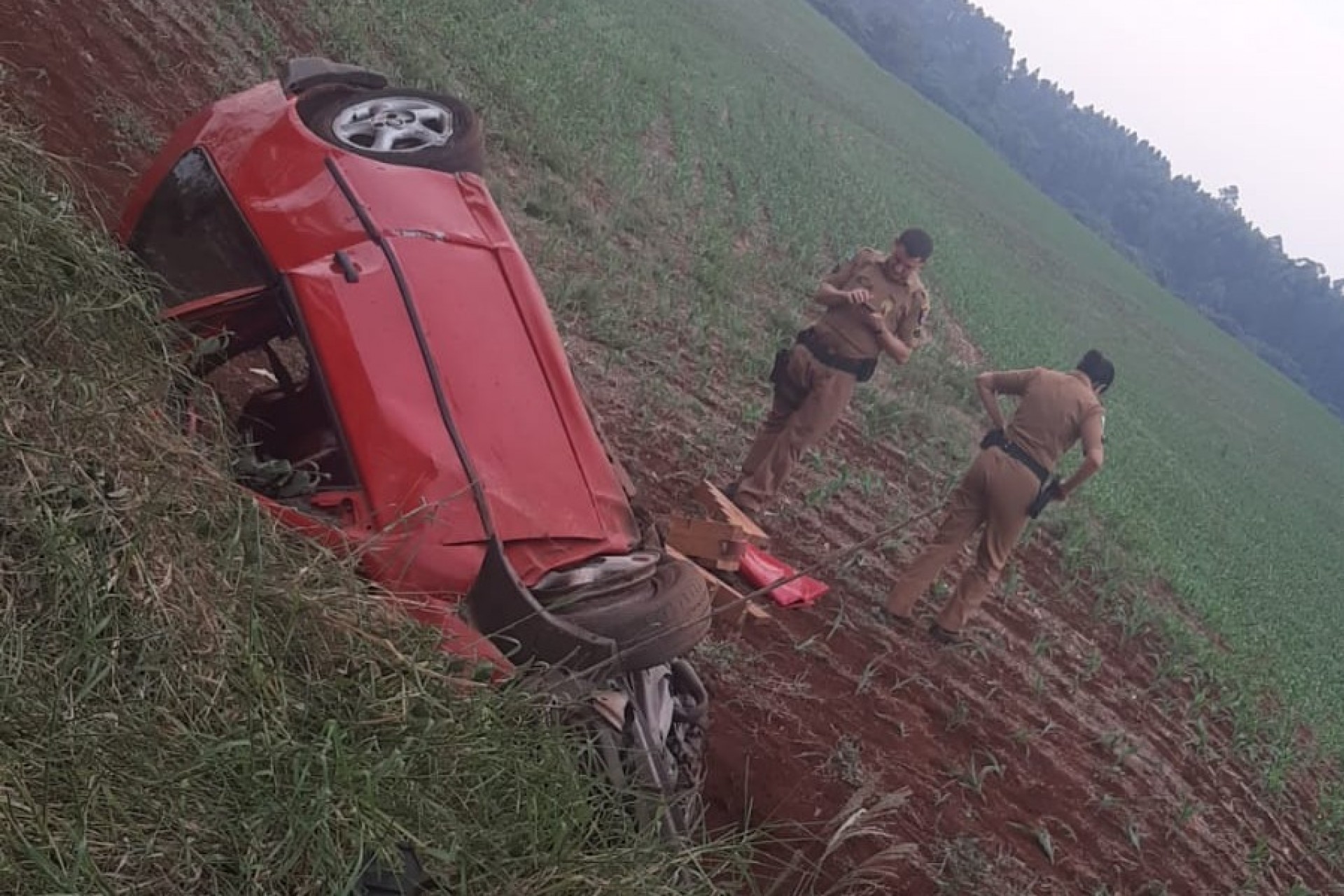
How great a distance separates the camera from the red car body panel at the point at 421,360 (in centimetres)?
318

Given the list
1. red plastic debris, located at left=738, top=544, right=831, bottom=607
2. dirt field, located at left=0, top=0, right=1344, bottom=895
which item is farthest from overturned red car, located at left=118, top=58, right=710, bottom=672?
red plastic debris, located at left=738, top=544, right=831, bottom=607

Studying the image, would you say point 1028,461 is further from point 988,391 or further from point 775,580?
point 775,580

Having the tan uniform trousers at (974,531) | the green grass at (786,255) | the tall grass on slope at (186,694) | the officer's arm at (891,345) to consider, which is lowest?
the green grass at (786,255)

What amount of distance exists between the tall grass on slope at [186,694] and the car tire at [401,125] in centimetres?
105

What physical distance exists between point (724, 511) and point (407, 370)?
2972mm

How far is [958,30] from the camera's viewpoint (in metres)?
134

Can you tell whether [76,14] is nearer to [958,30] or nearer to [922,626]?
[922,626]

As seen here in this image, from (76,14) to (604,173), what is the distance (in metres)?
6.24

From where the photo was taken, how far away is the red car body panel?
3.18 meters

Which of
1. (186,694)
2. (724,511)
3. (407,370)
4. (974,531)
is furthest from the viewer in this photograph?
(974,531)

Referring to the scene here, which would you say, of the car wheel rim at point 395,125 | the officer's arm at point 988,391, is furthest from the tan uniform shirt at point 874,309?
the car wheel rim at point 395,125

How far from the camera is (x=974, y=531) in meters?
6.86

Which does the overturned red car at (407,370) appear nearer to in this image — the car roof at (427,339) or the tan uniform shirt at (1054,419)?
the car roof at (427,339)

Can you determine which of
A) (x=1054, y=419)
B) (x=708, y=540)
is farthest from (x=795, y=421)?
(x=708, y=540)
